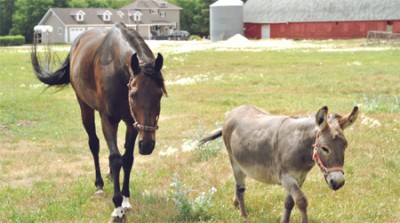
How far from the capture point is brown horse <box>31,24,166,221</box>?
6.98 m

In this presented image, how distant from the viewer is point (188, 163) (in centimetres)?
1074

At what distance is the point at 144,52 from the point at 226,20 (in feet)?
276

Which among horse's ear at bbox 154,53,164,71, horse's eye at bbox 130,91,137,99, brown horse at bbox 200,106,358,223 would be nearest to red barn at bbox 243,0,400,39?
brown horse at bbox 200,106,358,223

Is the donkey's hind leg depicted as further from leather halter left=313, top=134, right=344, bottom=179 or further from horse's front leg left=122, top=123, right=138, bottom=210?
horse's front leg left=122, top=123, right=138, bottom=210

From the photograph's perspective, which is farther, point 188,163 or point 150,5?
point 150,5

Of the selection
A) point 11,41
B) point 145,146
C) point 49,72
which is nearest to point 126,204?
point 145,146

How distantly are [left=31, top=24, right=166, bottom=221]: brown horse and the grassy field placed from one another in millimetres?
733

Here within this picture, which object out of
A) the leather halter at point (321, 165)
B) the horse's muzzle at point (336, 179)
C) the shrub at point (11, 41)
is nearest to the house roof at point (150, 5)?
the shrub at point (11, 41)

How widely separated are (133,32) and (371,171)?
456cm

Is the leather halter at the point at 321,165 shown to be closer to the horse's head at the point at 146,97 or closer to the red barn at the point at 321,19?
the horse's head at the point at 146,97

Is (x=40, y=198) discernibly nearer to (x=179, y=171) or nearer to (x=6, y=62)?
(x=179, y=171)

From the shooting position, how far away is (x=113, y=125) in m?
8.20

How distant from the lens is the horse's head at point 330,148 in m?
5.61

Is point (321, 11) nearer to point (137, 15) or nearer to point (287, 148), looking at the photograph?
point (137, 15)
